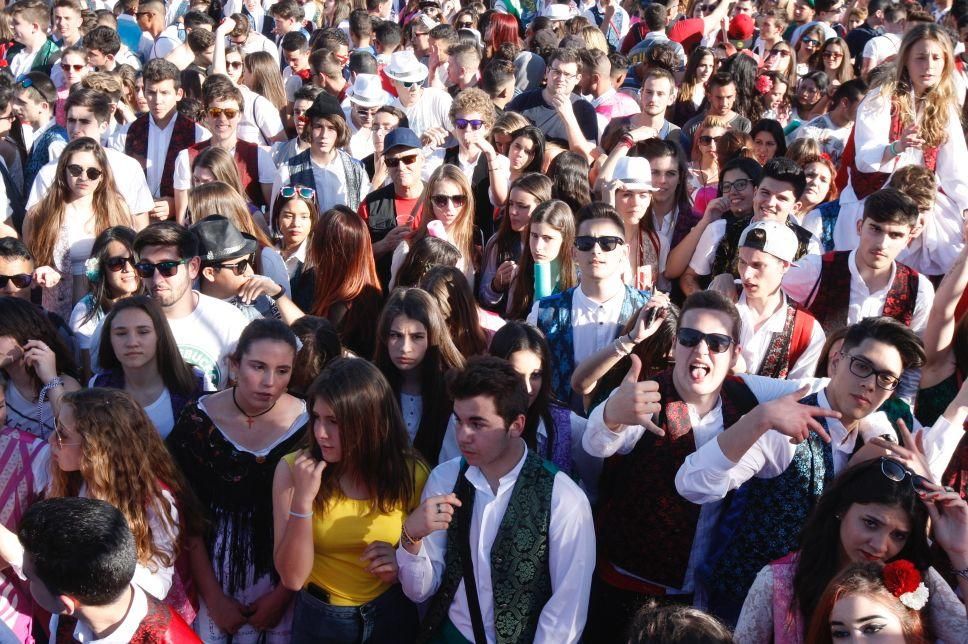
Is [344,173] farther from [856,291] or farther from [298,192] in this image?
[856,291]

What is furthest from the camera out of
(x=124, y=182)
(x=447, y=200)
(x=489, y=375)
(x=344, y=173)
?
(x=344, y=173)

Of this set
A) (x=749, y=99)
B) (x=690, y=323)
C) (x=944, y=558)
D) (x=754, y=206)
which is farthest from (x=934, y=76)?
(x=944, y=558)

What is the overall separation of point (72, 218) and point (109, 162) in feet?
1.58

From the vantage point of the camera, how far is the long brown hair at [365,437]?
320 centimetres

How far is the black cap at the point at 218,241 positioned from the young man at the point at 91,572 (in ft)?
6.63

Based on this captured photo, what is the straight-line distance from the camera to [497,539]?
2.98m

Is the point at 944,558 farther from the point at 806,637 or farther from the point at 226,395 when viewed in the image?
the point at 226,395

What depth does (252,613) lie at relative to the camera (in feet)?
11.5

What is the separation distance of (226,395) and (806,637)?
6.96ft

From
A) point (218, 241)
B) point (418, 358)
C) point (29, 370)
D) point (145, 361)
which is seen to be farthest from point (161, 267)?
point (418, 358)

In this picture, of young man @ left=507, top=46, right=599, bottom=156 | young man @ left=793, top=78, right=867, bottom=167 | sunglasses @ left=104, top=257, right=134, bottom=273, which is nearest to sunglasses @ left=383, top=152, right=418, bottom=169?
young man @ left=507, top=46, right=599, bottom=156

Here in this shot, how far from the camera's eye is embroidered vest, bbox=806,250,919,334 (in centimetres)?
424

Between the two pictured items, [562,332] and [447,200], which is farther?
[447,200]

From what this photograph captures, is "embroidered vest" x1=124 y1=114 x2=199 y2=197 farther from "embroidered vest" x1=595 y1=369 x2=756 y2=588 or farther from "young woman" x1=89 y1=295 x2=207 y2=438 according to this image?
"embroidered vest" x1=595 y1=369 x2=756 y2=588
